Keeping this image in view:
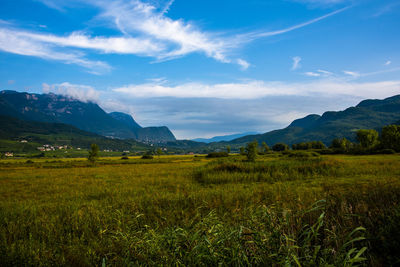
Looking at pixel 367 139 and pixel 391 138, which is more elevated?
pixel 391 138

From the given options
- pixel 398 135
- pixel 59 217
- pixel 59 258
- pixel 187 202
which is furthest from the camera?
pixel 398 135

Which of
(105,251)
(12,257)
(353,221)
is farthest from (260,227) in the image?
(12,257)

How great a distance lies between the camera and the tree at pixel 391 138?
79.8 metres

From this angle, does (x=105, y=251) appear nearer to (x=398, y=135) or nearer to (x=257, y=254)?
(x=257, y=254)

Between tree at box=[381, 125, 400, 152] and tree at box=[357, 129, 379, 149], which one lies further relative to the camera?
tree at box=[357, 129, 379, 149]

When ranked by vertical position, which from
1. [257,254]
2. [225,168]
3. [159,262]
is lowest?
[225,168]

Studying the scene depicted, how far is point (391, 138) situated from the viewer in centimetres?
8181

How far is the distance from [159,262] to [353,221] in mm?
4168

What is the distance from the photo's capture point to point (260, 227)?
14.4ft

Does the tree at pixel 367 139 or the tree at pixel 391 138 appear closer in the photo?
the tree at pixel 391 138

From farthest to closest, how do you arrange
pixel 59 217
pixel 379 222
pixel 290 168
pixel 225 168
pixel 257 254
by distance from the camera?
pixel 225 168 → pixel 290 168 → pixel 59 217 → pixel 379 222 → pixel 257 254

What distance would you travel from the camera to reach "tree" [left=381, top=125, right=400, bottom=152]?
262ft

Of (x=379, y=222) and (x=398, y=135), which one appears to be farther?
A: (x=398, y=135)

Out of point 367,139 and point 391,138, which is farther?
point 367,139
